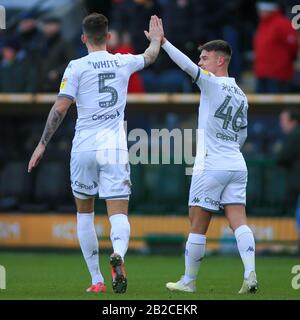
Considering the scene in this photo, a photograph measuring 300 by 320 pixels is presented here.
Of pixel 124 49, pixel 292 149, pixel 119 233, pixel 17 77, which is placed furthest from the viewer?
pixel 17 77

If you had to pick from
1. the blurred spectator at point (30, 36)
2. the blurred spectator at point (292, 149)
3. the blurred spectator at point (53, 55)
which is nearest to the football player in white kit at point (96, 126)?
the blurred spectator at point (292, 149)

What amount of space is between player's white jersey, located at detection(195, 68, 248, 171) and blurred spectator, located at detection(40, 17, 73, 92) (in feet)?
27.8

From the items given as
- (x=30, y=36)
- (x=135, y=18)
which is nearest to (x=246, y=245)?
(x=135, y=18)

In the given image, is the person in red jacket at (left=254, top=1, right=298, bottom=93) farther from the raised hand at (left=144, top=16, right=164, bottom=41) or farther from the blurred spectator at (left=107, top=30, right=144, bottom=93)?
the raised hand at (left=144, top=16, right=164, bottom=41)

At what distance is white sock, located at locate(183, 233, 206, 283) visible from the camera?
1063cm

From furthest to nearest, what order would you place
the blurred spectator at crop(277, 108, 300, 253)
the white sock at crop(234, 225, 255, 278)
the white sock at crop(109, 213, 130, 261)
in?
the blurred spectator at crop(277, 108, 300, 253) < the white sock at crop(234, 225, 255, 278) < the white sock at crop(109, 213, 130, 261)

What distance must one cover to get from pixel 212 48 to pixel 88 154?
154 centimetres

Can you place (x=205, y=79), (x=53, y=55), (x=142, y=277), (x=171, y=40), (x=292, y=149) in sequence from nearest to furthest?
(x=205, y=79)
(x=142, y=277)
(x=292, y=149)
(x=171, y=40)
(x=53, y=55)

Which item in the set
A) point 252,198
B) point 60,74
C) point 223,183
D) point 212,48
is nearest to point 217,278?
point 223,183

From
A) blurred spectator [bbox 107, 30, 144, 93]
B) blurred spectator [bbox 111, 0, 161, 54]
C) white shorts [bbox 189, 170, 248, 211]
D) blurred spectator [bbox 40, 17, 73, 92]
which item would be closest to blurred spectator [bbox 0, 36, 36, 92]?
blurred spectator [bbox 40, 17, 73, 92]

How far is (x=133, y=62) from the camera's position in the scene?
10555 millimetres

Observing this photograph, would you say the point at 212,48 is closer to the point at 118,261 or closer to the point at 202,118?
the point at 202,118

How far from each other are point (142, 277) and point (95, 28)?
3750 millimetres

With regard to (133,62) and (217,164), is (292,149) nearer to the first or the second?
(217,164)
